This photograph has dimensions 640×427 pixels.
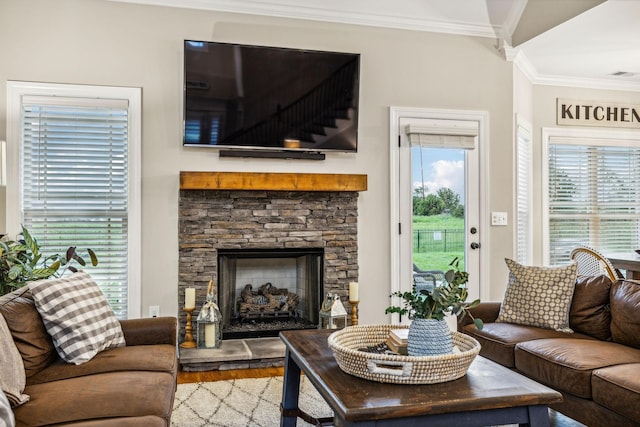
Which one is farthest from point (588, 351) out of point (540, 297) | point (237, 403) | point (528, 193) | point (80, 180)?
point (80, 180)

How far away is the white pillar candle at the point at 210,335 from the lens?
164 inches

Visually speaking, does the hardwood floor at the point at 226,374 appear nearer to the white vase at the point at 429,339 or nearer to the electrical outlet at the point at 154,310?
the electrical outlet at the point at 154,310

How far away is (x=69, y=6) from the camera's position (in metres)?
4.11

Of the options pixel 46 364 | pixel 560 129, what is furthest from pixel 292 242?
pixel 560 129

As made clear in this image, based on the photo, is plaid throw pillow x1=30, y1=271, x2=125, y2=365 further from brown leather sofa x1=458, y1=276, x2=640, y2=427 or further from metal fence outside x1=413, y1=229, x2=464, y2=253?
metal fence outside x1=413, y1=229, x2=464, y2=253

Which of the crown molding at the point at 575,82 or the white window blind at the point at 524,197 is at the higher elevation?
the crown molding at the point at 575,82

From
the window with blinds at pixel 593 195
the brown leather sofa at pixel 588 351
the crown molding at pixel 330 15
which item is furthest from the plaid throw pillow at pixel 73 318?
the window with blinds at pixel 593 195

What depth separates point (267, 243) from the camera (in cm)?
443

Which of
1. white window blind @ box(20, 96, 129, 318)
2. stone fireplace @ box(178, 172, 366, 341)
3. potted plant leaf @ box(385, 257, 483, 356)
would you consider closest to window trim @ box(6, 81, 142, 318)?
white window blind @ box(20, 96, 129, 318)

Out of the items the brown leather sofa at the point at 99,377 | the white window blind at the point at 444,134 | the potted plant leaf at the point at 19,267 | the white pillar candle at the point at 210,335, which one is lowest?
the white pillar candle at the point at 210,335

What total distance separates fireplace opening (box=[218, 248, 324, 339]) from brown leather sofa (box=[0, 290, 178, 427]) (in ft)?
5.00

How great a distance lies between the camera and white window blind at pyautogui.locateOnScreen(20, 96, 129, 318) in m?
4.05

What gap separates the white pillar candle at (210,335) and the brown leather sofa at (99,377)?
46.0 inches

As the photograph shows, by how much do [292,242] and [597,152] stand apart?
358 centimetres
